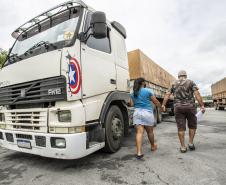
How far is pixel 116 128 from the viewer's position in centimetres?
407

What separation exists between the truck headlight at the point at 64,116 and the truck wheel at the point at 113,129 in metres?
0.91

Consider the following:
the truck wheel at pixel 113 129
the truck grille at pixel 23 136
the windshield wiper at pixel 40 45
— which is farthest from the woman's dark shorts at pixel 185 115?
the truck grille at pixel 23 136

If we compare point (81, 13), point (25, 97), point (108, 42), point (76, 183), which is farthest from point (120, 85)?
point (76, 183)

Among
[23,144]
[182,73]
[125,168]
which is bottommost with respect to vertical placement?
[125,168]

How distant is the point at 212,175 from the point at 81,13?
10.5ft

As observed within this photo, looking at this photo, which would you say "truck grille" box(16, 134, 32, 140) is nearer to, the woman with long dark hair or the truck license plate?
the truck license plate

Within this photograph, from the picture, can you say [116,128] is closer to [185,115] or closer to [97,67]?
[97,67]

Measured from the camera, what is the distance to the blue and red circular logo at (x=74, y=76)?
3.00 metres

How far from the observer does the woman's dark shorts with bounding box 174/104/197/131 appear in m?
4.13

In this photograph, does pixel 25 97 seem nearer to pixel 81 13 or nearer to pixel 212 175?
pixel 81 13

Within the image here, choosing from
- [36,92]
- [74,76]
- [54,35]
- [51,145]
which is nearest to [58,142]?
[51,145]

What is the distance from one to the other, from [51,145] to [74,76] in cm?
105

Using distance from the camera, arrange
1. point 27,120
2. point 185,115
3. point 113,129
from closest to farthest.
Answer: point 27,120 → point 113,129 → point 185,115

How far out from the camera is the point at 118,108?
425 centimetres
